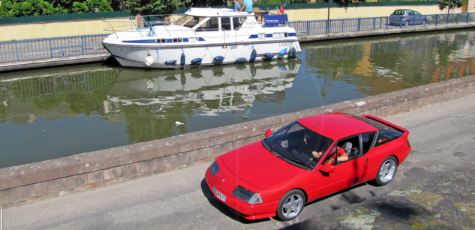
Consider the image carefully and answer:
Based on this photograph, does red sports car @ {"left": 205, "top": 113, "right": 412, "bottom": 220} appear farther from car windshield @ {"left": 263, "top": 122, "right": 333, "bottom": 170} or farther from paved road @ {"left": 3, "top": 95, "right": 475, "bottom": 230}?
paved road @ {"left": 3, "top": 95, "right": 475, "bottom": 230}

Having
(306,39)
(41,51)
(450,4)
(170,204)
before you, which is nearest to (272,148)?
(170,204)

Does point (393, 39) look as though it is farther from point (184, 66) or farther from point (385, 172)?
point (385, 172)

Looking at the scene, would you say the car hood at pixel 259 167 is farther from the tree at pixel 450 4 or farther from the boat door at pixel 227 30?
the tree at pixel 450 4

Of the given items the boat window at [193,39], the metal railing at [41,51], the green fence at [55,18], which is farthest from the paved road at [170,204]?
the green fence at [55,18]

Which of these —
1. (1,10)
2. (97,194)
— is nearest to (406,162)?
Result: (97,194)

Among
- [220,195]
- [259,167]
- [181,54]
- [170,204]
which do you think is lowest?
[170,204]

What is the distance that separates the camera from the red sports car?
531cm

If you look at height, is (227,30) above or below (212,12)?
below

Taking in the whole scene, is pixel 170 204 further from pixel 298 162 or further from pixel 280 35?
pixel 280 35

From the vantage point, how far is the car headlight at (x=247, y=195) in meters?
5.16

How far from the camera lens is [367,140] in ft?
20.7

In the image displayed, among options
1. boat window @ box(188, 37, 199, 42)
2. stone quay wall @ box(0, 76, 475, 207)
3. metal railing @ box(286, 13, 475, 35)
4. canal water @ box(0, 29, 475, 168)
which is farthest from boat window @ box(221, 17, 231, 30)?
stone quay wall @ box(0, 76, 475, 207)

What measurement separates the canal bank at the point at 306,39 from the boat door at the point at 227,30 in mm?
6436

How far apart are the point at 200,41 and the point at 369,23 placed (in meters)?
18.6
